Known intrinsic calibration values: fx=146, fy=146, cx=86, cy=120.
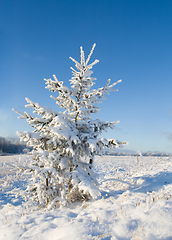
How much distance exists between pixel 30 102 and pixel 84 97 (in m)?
1.99

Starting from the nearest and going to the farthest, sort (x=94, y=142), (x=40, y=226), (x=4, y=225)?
(x=40, y=226), (x=4, y=225), (x=94, y=142)

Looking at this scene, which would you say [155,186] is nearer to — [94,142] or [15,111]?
[94,142]

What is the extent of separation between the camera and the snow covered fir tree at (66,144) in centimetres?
443

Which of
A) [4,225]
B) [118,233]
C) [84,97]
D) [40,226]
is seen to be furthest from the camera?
[84,97]

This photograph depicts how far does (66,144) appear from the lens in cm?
495

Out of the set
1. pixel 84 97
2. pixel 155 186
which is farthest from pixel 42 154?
pixel 155 186

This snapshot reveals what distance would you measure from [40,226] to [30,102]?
3556mm

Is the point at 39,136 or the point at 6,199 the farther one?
the point at 6,199

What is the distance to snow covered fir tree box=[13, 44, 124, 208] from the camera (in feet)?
14.5

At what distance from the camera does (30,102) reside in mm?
4949

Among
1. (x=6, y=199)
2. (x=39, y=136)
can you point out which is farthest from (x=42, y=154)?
(x=6, y=199)

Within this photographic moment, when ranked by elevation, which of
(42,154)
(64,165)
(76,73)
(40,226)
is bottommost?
(40,226)

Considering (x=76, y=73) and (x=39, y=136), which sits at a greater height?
(x=76, y=73)

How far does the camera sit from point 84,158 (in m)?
5.72
